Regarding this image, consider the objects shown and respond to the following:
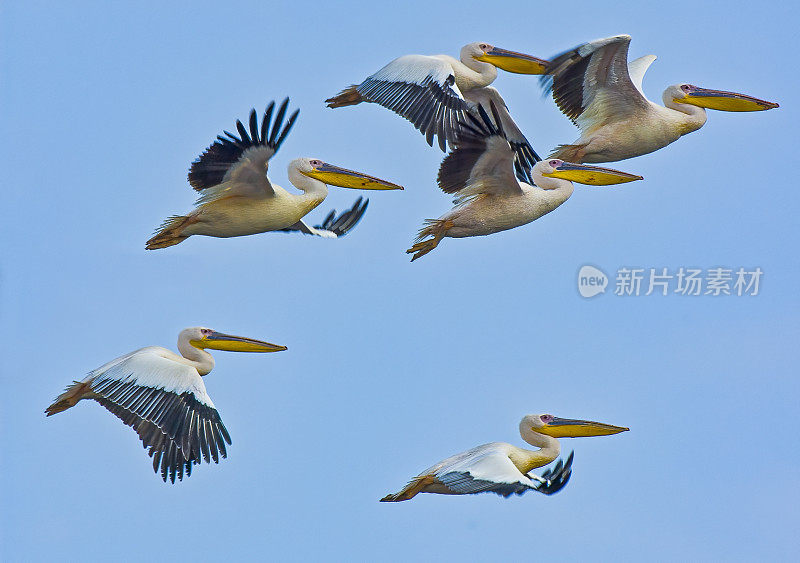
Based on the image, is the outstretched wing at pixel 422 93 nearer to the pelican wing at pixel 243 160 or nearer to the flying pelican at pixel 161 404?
the pelican wing at pixel 243 160

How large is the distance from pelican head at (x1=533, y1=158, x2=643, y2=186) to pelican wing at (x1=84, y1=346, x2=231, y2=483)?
11.0 ft

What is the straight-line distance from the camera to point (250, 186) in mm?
13609

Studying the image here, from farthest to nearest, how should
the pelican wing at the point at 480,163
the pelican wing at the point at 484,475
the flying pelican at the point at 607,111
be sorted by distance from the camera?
the flying pelican at the point at 607,111 → the pelican wing at the point at 480,163 → the pelican wing at the point at 484,475

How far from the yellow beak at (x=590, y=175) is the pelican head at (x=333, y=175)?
4.61ft

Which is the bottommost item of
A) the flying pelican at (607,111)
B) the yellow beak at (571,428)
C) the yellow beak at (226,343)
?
the yellow beak at (571,428)

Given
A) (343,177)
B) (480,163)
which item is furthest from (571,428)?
(343,177)

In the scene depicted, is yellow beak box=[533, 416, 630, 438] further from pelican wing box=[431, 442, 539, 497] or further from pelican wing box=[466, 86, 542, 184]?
pelican wing box=[466, 86, 542, 184]

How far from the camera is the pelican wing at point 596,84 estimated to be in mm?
14500

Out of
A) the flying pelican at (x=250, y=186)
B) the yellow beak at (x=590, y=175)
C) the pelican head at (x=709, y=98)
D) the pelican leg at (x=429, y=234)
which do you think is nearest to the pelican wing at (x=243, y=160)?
the flying pelican at (x=250, y=186)

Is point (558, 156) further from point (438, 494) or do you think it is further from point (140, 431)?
point (140, 431)

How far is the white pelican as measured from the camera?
12516 millimetres

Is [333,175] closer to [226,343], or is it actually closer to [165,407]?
[226,343]

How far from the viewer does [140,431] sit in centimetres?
1330

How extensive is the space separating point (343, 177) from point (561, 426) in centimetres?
277
